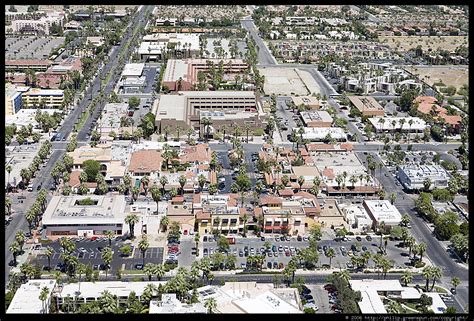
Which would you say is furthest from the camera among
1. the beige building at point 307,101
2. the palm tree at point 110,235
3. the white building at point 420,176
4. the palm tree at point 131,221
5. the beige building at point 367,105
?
the beige building at point 307,101

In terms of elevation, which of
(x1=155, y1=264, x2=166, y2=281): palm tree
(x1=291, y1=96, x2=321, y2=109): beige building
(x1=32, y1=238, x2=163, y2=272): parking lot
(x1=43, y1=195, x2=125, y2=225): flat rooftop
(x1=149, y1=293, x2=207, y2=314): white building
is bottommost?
(x1=291, y1=96, x2=321, y2=109): beige building

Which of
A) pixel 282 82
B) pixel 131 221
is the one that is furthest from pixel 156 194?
pixel 282 82

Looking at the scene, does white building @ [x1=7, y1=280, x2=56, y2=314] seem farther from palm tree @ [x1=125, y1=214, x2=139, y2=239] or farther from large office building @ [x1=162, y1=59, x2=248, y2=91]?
large office building @ [x1=162, y1=59, x2=248, y2=91]

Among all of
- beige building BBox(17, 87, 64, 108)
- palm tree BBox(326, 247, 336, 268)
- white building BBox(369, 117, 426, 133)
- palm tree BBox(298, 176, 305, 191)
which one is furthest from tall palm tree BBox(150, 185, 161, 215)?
beige building BBox(17, 87, 64, 108)

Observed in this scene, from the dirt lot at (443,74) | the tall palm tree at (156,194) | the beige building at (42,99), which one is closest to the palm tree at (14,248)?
the tall palm tree at (156,194)

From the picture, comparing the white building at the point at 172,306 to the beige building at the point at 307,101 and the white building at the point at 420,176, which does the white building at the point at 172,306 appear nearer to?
the white building at the point at 420,176

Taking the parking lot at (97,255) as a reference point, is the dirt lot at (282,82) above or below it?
below
